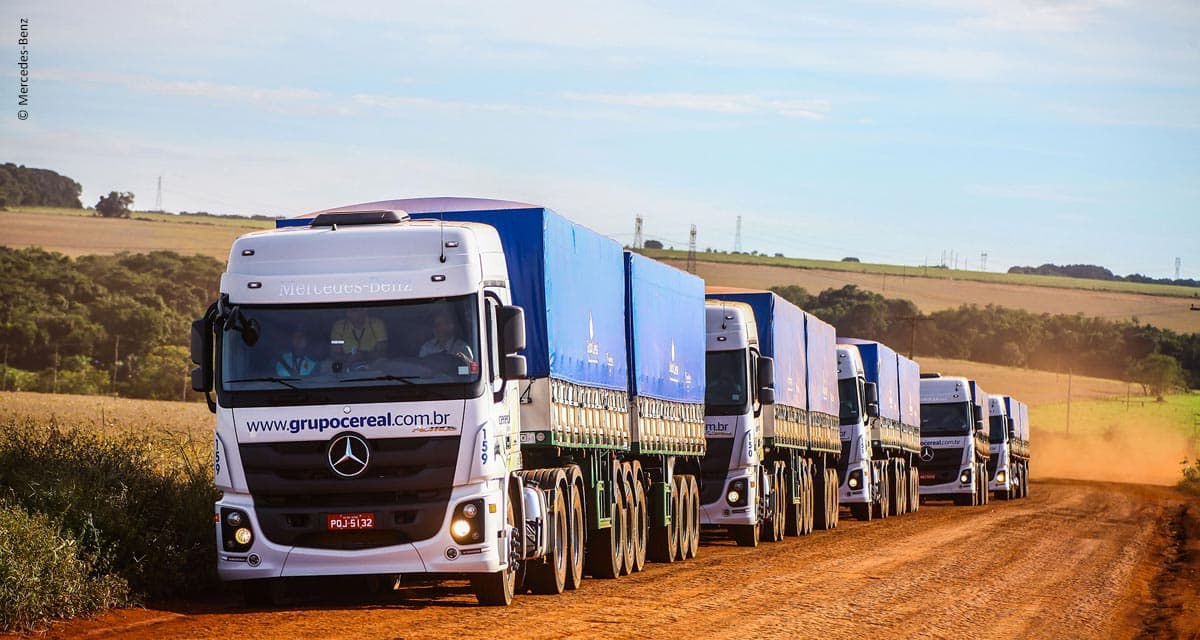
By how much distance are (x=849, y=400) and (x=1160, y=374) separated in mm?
97624

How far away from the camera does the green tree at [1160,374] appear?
126 metres

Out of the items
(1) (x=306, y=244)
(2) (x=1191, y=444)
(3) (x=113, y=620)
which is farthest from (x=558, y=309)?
(2) (x=1191, y=444)

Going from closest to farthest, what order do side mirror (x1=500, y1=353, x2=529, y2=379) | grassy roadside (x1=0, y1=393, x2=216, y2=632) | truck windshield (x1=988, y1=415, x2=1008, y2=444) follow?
grassy roadside (x1=0, y1=393, x2=216, y2=632), side mirror (x1=500, y1=353, x2=529, y2=379), truck windshield (x1=988, y1=415, x2=1008, y2=444)

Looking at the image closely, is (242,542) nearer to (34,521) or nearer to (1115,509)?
(34,521)

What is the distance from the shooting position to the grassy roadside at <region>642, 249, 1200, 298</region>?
148000mm

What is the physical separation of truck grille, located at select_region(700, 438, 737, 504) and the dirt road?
93cm

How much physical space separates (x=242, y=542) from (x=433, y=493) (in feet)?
5.24

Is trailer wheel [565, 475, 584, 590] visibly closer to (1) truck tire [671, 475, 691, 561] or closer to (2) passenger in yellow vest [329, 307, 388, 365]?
(2) passenger in yellow vest [329, 307, 388, 365]

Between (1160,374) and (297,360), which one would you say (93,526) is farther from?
(1160,374)

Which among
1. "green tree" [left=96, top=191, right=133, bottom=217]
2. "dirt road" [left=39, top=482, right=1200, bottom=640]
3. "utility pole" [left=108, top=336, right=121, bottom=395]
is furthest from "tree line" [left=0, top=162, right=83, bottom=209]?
"dirt road" [left=39, top=482, right=1200, bottom=640]

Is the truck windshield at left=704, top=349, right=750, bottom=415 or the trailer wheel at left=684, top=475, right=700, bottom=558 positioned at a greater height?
the truck windshield at left=704, top=349, right=750, bottom=415

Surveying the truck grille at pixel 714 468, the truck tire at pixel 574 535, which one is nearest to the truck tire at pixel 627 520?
the truck tire at pixel 574 535

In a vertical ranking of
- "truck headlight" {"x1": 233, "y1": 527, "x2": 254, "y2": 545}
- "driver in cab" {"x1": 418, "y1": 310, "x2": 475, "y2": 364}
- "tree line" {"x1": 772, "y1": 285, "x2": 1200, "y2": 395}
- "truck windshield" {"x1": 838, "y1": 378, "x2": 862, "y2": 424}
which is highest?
"tree line" {"x1": 772, "y1": 285, "x2": 1200, "y2": 395}

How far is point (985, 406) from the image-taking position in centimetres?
5325
